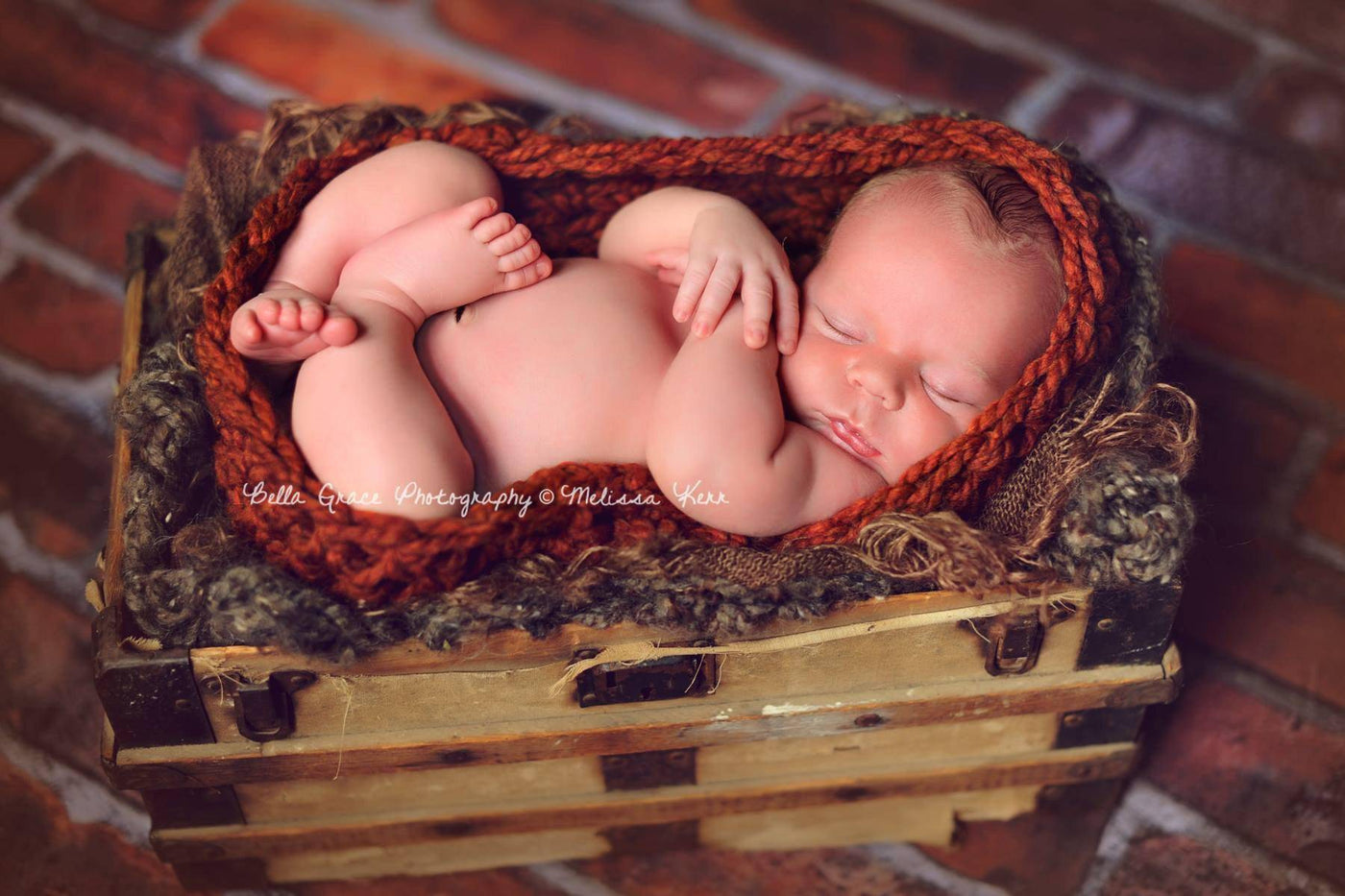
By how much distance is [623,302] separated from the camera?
121cm

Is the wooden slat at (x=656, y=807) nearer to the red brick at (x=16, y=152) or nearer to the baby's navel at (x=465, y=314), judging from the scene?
the baby's navel at (x=465, y=314)

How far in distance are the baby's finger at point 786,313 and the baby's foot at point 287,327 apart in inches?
14.8

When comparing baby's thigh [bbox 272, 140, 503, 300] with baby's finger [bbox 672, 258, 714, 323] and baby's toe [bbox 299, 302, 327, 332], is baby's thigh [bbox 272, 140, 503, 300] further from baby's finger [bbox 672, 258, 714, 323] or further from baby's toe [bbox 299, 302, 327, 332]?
baby's finger [bbox 672, 258, 714, 323]

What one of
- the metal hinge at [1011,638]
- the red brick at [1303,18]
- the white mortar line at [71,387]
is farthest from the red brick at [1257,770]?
the white mortar line at [71,387]

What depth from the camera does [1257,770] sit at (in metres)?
1.37

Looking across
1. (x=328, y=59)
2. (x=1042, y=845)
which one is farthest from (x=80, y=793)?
(x=328, y=59)

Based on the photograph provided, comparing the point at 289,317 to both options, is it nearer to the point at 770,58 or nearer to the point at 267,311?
the point at 267,311

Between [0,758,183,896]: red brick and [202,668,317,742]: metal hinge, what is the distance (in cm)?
33

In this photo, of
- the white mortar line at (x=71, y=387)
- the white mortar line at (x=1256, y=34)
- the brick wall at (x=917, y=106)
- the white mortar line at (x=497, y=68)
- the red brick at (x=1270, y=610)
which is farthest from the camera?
the white mortar line at (x=1256, y=34)

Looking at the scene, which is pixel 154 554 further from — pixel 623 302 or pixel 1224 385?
pixel 1224 385

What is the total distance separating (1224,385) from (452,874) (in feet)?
3.59

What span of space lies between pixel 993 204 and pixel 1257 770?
0.68 metres

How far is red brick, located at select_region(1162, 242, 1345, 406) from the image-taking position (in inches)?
64.9

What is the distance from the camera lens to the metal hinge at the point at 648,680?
1051mm
